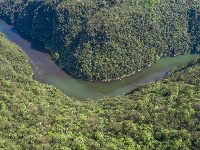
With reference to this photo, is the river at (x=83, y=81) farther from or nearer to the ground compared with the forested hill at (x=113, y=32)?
nearer to the ground

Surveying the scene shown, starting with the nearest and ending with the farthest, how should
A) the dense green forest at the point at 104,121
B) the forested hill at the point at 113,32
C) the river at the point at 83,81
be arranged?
the dense green forest at the point at 104,121 → the river at the point at 83,81 → the forested hill at the point at 113,32

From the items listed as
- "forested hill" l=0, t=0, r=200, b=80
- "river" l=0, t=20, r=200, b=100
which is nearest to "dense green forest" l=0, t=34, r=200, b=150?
"river" l=0, t=20, r=200, b=100

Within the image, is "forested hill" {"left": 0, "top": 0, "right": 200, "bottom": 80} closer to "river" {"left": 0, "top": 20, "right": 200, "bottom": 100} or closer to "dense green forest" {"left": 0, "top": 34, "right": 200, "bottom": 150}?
"river" {"left": 0, "top": 20, "right": 200, "bottom": 100}

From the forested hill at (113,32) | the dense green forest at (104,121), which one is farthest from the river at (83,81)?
the dense green forest at (104,121)

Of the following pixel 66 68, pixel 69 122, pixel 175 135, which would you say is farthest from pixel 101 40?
pixel 175 135

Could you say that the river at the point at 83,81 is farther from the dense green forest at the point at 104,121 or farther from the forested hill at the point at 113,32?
the dense green forest at the point at 104,121

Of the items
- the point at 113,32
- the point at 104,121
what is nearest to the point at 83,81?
the point at 113,32

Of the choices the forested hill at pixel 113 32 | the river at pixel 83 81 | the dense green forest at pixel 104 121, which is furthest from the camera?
the forested hill at pixel 113 32
